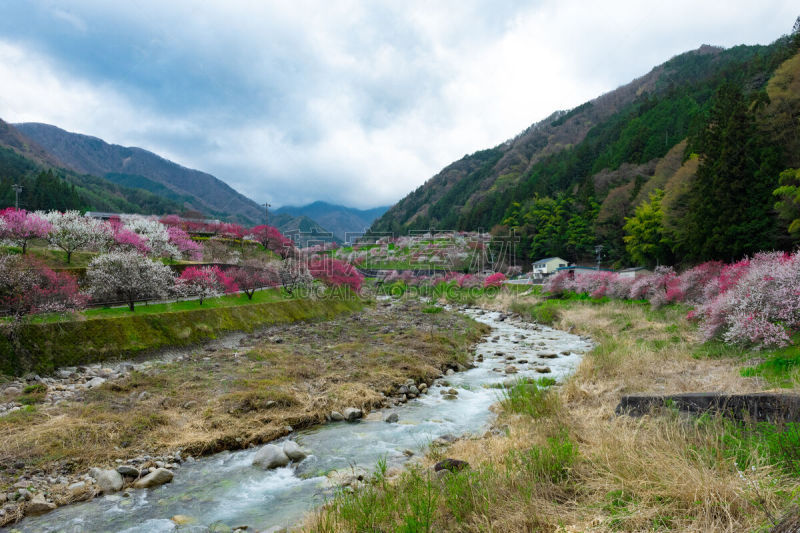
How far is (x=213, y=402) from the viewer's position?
9625 millimetres

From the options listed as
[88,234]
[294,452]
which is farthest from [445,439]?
[88,234]

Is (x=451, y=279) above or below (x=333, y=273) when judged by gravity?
below

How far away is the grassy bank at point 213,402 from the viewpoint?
7.15m

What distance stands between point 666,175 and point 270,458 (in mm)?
52726

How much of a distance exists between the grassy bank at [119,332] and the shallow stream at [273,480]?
344 inches

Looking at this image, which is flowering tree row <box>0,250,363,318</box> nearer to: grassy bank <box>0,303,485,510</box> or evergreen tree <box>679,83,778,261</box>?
grassy bank <box>0,303,485,510</box>

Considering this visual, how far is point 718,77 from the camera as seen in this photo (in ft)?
227

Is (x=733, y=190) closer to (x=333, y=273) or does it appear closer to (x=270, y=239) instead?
(x=333, y=273)

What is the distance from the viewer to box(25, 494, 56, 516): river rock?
18.4 feet

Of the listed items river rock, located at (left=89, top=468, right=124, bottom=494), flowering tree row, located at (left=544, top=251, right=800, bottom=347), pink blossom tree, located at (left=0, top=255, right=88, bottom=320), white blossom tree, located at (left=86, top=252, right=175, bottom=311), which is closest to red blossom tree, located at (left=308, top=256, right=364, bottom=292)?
white blossom tree, located at (left=86, top=252, right=175, bottom=311)

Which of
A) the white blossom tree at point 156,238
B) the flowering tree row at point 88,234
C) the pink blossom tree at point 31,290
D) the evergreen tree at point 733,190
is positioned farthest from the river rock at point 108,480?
the evergreen tree at point 733,190

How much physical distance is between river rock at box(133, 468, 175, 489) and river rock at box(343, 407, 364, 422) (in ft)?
13.3

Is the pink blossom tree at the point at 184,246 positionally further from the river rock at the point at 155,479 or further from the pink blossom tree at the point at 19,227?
the river rock at the point at 155,479

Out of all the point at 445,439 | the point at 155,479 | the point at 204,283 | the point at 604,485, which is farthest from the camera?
the point at 204,283
